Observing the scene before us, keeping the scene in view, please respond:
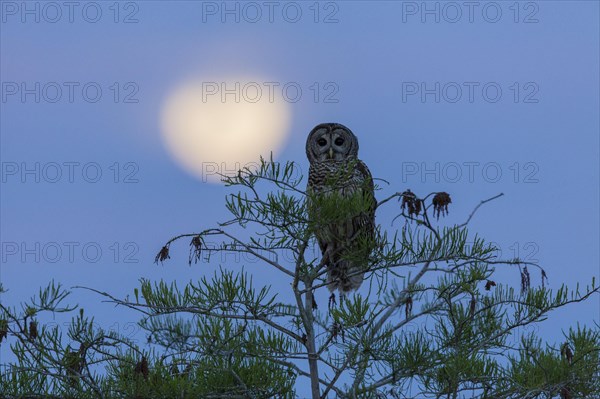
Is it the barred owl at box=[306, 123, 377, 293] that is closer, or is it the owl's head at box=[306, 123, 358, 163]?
the barred owl at box=[306, 123, 377, 293]

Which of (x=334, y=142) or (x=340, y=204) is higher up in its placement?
(x=334, y=142)

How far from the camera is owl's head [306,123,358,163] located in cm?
902

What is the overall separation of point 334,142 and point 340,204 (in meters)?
3.27

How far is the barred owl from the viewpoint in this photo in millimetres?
5891

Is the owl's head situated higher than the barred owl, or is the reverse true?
the owl's head

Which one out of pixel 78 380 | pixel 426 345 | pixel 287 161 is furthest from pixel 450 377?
pixel 78 380

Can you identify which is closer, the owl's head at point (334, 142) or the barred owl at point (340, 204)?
the barred owl at point (340, 204)

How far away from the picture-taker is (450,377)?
244 inches

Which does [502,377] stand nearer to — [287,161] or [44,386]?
[287,161]

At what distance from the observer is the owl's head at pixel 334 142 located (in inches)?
355

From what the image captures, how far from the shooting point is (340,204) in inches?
230

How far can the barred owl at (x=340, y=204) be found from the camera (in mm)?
5891

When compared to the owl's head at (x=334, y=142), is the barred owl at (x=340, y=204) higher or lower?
lower

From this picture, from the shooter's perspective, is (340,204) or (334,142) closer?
(340,204)
